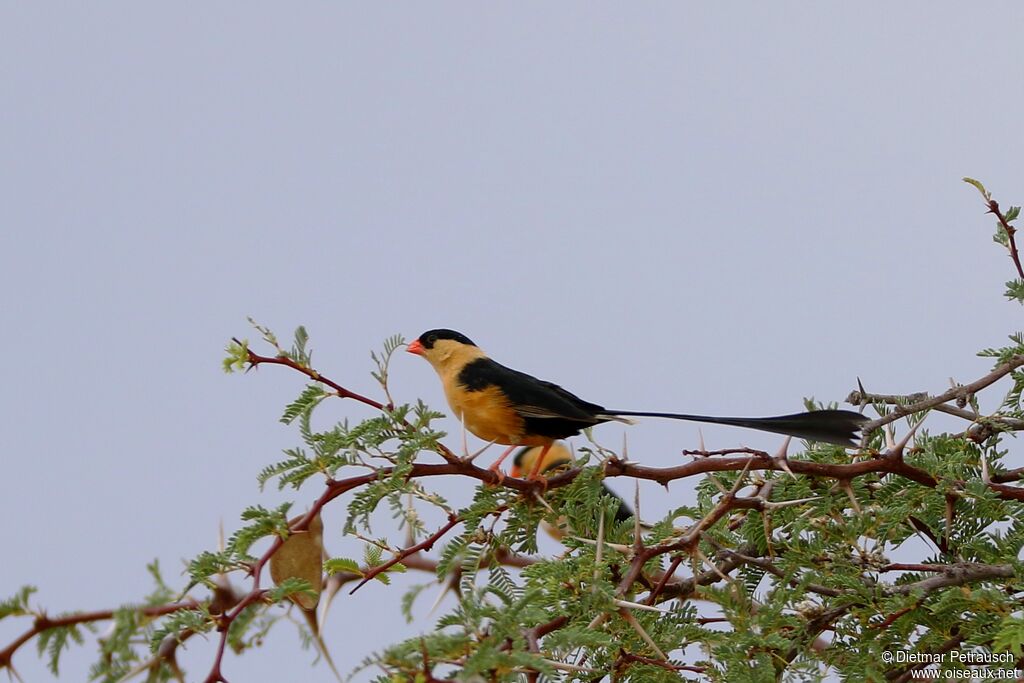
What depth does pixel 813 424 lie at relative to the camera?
2.21 m

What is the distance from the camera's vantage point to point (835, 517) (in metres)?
2.33

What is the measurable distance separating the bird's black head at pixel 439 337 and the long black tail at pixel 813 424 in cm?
89

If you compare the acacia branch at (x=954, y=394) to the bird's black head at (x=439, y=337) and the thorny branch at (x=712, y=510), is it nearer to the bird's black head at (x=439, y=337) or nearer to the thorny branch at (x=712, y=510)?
the thorny branch at (x=712, y=510)

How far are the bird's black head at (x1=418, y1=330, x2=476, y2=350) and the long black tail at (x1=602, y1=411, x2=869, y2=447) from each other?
891 millimetres

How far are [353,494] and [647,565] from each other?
1.84 ft

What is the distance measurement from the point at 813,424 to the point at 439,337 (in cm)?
114

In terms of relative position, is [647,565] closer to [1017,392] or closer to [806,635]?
[806,635]

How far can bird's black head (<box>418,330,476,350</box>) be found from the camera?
304 cm

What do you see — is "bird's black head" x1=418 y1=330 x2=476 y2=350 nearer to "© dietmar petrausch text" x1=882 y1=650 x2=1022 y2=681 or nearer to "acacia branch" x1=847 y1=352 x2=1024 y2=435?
"acacia branch" x1=847 y1=352 x2=1024 y2=435

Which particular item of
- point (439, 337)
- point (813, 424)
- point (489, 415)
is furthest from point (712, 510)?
→ point (439, 337)

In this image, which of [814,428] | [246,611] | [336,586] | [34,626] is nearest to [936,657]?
[814,428]

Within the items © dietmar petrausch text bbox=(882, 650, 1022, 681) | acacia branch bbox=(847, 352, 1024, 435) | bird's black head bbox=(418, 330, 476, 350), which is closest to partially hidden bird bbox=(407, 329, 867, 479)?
bird's black head bbox=(418, 330, 476, 350)

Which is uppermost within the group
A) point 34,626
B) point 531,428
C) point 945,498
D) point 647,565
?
point 531,428

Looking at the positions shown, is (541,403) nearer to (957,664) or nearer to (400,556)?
(400,556)
